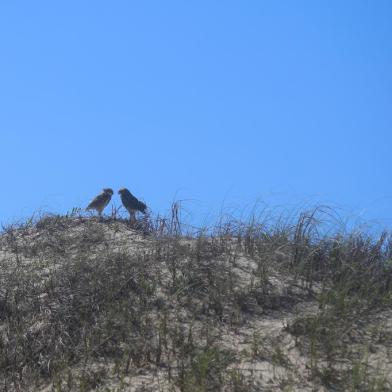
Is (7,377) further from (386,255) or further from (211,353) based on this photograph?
(386,255)

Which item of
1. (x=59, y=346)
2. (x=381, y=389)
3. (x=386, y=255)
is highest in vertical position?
(x=386, y=255)

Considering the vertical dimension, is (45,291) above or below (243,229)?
below

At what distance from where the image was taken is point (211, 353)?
692 cm

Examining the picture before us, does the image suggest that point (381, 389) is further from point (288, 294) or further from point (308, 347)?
point (288, 294)

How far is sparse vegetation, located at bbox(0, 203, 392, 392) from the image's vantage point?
6828 mm

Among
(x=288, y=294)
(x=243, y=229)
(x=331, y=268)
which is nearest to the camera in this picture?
(x=288, y=294)

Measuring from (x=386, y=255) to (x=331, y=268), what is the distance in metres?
0.89

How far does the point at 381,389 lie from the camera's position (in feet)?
20.3

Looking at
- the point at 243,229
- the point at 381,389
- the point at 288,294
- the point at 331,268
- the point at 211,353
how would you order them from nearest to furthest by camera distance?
the point at 381,389, the point at 211,353, the point at 288,294, the point at 331,268, the point at 243,229

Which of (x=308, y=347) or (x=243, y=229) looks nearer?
(x=308, y=347)

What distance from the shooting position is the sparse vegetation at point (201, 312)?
6828mm

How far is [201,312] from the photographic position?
26.1 ft

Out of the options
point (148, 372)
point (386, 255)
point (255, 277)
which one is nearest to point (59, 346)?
point (148, 372)

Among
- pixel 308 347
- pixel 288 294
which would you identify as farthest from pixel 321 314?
pixel 288 294
